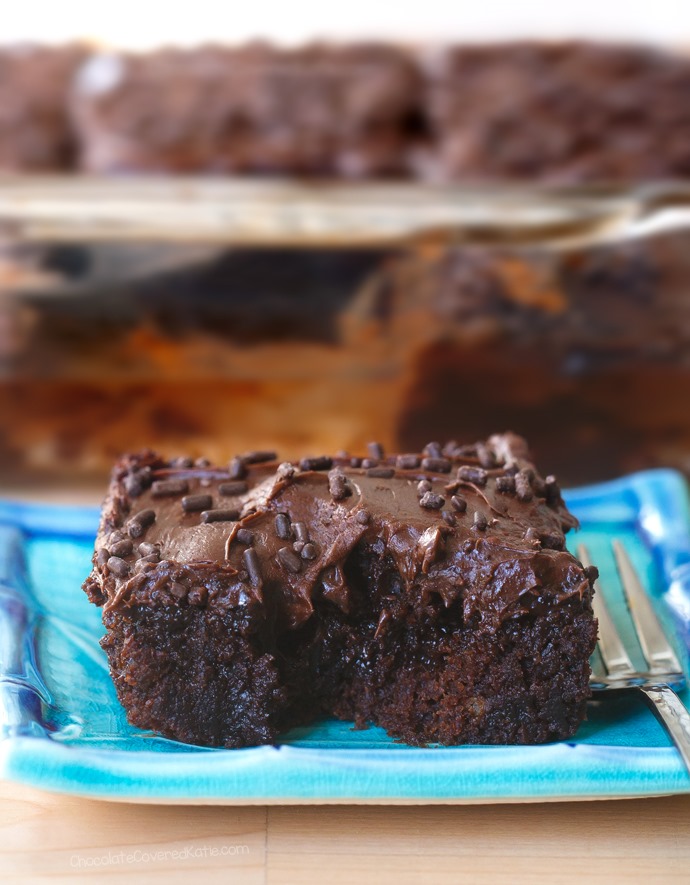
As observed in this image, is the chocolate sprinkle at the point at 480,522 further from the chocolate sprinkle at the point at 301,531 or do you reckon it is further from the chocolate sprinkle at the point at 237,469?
the chocolate sprinkle at the point at 237,469

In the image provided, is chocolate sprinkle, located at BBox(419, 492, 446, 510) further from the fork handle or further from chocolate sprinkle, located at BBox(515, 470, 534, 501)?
the fork handle

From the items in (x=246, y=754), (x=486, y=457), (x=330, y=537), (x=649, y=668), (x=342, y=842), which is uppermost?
(x=486, y=457)

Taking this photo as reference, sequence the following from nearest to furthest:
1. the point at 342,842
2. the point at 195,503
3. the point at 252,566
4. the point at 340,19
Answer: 1. the point at 342,842
2. the point at 252,566
3. the point at 195,503
4. the point at 340,19

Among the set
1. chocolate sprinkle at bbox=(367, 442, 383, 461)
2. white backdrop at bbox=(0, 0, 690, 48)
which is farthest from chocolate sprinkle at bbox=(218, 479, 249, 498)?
white backdrop at bbox=(0, 0, 690, 48)

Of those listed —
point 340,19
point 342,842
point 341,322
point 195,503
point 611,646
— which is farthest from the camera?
point 340,19

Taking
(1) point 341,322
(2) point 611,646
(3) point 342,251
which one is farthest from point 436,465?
(1) point 341,322

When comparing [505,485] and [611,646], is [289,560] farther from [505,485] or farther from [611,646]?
[611,646]

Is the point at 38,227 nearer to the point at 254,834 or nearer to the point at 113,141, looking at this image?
the point at 113,141

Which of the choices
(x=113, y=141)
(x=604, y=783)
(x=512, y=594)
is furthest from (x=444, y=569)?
(x=113, y=141)
